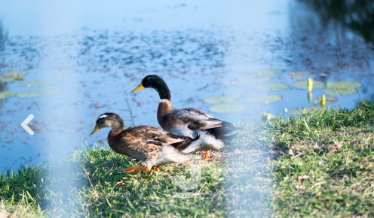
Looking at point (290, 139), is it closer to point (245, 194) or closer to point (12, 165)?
point (245, 194)

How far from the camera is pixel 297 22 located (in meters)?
12.2

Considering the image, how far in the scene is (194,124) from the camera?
3.66 m

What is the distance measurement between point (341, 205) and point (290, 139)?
1.17 m

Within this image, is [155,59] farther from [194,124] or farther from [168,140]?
[168,140]

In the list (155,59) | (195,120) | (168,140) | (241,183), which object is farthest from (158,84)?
(155,59)

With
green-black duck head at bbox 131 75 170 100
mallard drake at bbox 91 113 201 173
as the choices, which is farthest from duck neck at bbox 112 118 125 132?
green-black duck head at bbox 131 75 170 100

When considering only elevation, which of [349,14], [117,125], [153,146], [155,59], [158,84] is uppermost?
[158,84]

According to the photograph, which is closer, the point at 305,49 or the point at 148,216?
the point at 148,216

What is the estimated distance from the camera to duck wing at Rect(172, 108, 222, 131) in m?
3.61

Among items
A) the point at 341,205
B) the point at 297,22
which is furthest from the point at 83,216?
the point at 297,22

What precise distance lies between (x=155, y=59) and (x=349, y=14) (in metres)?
7.13

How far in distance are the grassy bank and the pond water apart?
1391 mm

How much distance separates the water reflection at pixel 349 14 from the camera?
35.7 feet

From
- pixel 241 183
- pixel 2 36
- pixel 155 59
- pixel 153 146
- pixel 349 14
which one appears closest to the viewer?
pixel 241 183
